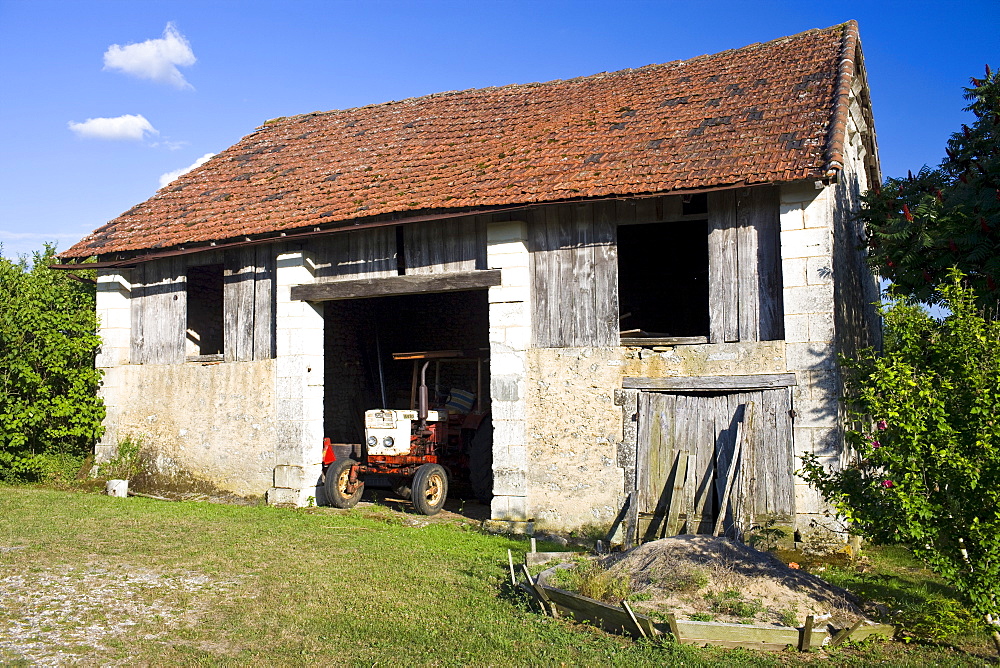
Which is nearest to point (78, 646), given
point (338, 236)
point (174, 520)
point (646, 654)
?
point (646, 654)

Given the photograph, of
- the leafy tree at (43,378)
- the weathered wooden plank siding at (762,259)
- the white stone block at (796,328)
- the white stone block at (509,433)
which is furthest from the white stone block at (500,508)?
the leafy tree at (43,378)

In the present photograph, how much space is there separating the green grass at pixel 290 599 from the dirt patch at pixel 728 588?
38cm

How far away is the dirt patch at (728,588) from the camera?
557 centimetres

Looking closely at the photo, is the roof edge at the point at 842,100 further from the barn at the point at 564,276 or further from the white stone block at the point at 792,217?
the white stone block at the point at 792,217

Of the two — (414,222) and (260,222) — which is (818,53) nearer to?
(414,222)

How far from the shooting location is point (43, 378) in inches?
501

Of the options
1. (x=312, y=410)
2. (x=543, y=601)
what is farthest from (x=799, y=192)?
(x=312, y=410)

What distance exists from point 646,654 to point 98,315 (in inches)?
432

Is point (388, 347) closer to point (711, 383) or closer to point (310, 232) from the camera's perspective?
point (310, 232)

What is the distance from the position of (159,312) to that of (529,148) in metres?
6.39

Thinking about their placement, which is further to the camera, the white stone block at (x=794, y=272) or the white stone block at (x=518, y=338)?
the white stone block at (x=518, y=338)

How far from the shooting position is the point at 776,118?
9672 millimetres

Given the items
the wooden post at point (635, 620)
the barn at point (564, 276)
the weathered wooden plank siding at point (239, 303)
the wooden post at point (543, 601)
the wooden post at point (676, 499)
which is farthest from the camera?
the weathered wooden plank siding at point (239, 303)

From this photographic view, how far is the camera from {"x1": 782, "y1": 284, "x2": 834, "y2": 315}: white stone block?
27.8 ft
